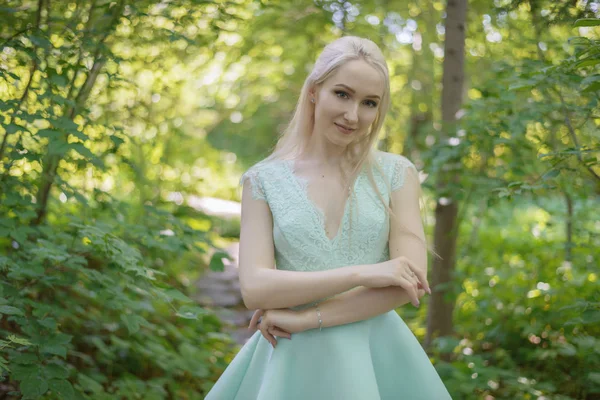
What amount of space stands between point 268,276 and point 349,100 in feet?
2.08

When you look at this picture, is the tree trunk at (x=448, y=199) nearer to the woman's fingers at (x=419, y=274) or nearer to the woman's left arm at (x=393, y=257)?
the woman's left arm at (x=393, y=257)

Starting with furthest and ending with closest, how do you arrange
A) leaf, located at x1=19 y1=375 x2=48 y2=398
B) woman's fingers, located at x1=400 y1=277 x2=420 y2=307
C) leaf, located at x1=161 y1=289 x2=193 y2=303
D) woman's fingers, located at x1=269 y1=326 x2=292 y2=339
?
leaf, located at x1=161 y1=289 x2=193 y2=303, leaf, located at x1=19 y1=375 x2=48 y2=398, woman's fingers, located at x1=269 y1=326 x2=292 y2=339, woman's fingers, located at x1=400 y1=277 x2=420 y2=307

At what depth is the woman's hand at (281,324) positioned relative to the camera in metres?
1.85

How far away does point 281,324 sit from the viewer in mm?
1858

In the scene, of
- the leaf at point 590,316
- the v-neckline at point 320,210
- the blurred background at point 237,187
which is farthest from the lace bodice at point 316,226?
the leaf at point 590,316

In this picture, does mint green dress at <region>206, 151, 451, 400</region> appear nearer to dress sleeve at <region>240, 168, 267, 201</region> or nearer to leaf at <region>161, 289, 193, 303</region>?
dress sleeve at <region>240, 168, 267, 201</region>

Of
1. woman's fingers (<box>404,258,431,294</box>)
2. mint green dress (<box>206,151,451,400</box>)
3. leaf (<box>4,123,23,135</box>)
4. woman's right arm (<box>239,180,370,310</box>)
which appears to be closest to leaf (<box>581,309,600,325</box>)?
mint green dress (<box>206,151,451,400</box>)

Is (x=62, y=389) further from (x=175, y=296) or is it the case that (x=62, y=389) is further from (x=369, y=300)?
(x=369, y=300)

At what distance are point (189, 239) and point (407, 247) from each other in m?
1.32

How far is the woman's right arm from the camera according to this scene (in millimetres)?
1786

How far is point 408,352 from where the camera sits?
1.96 m

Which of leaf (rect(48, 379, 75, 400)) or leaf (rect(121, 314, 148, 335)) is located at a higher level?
leaf (rect(121, 314, 148, 335))

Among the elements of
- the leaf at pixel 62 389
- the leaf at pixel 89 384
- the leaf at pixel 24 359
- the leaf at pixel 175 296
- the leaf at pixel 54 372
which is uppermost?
the leaf at pixel 175 296

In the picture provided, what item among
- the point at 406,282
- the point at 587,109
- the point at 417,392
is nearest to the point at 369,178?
the point at 406,282
